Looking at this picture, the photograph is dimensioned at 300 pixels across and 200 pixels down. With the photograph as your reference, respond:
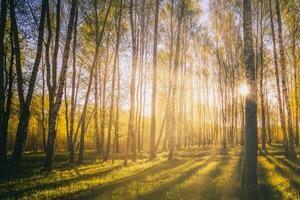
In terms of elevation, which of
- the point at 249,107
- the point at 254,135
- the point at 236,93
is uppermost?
the point at 236,93

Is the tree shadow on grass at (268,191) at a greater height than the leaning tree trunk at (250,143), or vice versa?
the leaning tree trunk at (250,143)

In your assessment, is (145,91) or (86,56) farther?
(145,91)

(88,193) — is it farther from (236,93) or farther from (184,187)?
(236,93)

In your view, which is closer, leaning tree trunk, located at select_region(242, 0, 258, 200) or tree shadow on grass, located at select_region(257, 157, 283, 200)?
leaning tree trunk, located at select_region(242, 0, 258, 200)

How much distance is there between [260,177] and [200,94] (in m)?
34.4

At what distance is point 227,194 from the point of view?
24.6ft

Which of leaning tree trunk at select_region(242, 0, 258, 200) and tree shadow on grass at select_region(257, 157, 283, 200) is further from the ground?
leaning tree trunk at select_region(242, 0, 258, 200)

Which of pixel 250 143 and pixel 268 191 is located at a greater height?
pixel 250 143

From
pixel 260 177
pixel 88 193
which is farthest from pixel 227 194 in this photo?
pixel 88 193

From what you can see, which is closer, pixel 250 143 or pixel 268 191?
pixel 250 143

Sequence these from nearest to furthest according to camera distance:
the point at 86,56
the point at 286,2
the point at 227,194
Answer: the point at 227,194
the point at 286,2
the point at 86,56

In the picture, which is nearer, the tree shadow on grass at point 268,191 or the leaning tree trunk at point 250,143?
the leaning tree trunk at point 250,143

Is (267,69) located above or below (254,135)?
above

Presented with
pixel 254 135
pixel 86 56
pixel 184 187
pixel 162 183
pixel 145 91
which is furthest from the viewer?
pixel 145 91
